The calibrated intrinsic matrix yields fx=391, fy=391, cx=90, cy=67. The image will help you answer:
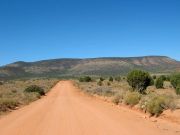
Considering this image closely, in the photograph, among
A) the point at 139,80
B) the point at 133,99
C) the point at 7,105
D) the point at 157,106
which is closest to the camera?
the point at 157,106

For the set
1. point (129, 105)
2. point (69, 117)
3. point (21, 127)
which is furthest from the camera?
point (129, 105)

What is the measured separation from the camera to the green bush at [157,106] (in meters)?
20.9

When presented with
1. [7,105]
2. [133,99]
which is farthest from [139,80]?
[7,105]

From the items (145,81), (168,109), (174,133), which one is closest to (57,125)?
(174,133)

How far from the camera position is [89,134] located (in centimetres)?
1438

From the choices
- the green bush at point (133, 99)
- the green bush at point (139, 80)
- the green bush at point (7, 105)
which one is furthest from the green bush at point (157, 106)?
the green bush at point (139, 80)

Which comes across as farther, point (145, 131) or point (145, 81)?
point (145, 81)

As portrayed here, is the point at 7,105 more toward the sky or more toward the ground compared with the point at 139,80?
more toward the ground

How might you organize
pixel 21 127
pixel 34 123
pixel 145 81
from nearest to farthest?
pixel 21 127
pixel 34 123
pixel 145 81

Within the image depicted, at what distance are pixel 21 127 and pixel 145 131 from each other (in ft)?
17.7

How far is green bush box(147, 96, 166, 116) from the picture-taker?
68.6ft

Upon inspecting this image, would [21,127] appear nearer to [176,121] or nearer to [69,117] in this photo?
[69,117]

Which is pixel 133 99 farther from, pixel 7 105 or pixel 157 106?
pixel 7 105

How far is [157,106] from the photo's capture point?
826 inches
